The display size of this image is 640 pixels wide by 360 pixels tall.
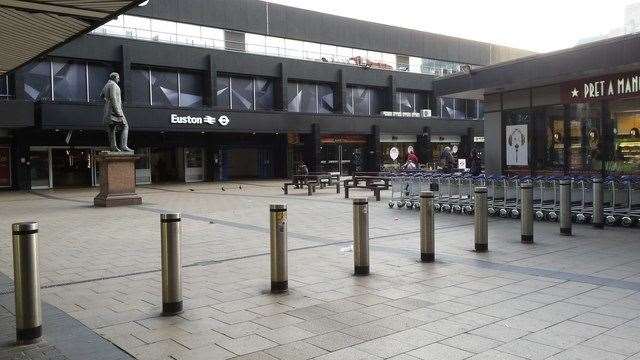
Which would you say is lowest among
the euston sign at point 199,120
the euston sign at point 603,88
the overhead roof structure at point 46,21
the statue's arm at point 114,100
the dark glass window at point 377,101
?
the euston sign at point 603,88

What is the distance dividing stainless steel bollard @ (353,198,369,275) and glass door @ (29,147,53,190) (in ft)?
92.8

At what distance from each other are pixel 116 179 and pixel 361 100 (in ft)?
91.3

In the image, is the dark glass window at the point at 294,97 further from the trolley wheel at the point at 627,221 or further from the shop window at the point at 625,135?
the trolley wheel at the point at 627,221

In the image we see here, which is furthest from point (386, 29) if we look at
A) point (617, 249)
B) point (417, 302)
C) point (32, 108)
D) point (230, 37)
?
point (417, 302)

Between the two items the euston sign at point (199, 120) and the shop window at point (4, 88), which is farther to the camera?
the euston sign at point (199, 120)

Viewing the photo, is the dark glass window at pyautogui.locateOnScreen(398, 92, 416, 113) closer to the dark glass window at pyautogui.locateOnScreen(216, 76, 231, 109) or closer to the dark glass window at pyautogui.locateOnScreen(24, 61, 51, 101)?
the dark glass window at pyautogui.locateOnScreen(216, 76, 231, 109)

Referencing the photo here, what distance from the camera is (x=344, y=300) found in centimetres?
566

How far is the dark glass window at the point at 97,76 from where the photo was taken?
30328 millimetres

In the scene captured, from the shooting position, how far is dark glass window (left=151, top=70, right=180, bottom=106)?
32.6 metres

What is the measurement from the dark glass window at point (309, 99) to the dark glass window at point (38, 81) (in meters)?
16.5

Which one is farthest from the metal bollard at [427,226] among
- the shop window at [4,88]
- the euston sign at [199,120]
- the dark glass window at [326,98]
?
the dark glass window at [326,98]

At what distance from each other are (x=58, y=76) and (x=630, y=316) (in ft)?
99.4

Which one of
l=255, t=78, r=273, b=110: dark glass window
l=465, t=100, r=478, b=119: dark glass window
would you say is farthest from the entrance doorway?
l=465, t=100, r=478, b=119: dark glass window

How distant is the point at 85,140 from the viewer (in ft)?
104
